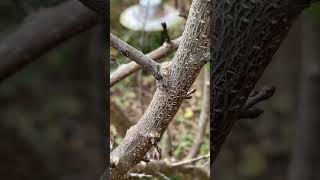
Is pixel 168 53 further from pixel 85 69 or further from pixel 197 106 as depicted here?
pixel 197 106

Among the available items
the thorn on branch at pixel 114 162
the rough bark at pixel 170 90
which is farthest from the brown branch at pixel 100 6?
the thorn on branch at pixel 114 162

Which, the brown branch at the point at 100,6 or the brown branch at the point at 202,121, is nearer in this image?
the brown branch at the point at 100,6

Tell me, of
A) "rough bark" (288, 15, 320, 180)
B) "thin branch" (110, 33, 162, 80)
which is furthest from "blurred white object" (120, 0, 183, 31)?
"rough bark" (288, 15, 320, 180)

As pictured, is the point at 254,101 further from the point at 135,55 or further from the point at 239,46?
the point at 135,55

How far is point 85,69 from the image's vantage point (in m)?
0.86

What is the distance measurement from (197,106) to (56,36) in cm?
63

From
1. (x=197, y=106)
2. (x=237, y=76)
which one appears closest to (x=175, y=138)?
(x=197, y=106)

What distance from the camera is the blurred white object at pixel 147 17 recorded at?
3.97 ft

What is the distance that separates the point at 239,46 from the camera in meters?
0.86

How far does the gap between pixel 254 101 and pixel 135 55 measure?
20cm

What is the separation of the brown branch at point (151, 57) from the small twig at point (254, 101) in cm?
19

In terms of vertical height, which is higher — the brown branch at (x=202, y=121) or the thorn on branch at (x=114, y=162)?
the thorn on branch at (x=114, y=162)

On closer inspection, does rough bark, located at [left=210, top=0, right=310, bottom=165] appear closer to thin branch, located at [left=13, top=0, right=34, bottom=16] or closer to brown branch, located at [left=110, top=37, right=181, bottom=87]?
brown branch, located at [left=110, top=37, right=181, bottom=87]

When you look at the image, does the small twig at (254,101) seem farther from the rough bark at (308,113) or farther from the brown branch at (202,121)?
the brown branch at (202,121)
